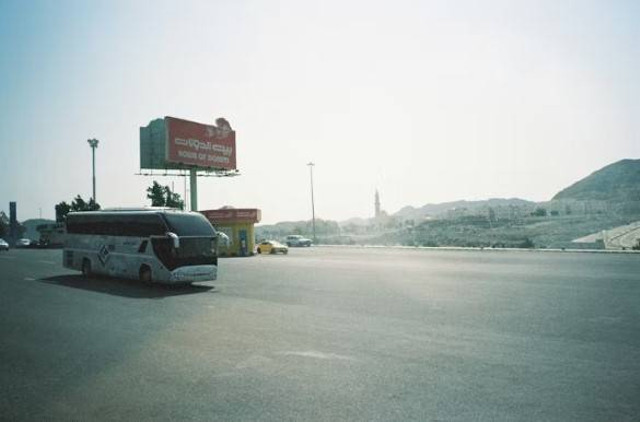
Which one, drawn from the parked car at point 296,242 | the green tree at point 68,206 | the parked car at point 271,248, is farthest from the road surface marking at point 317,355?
the green tree at point 68,206

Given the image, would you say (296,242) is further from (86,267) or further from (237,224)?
(86,267)

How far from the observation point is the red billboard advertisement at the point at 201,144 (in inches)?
1703

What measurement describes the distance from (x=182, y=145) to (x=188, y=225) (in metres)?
29.4

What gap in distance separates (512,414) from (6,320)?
10.7m

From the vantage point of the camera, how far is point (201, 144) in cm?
4609

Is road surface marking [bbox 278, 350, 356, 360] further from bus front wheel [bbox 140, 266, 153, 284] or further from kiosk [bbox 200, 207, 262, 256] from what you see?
kiosk [bbox 200, 207, 262, 256]

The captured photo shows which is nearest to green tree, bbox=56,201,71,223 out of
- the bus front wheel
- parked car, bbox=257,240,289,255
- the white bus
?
parked car, bbox=257,240,289,255

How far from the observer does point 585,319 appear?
32.4ft

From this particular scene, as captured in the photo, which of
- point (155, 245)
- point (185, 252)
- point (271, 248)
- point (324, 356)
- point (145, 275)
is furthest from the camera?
point (271, 248)

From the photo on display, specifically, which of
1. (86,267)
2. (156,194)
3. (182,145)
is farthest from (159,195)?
(86,267)

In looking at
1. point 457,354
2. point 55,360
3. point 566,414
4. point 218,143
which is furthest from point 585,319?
point 218,143

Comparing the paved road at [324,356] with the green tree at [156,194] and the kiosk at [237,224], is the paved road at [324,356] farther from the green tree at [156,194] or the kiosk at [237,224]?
the green tree at [156,194]

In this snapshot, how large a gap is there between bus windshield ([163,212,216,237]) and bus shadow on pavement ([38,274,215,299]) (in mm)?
2037

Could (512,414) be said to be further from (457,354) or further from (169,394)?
(169,394)
